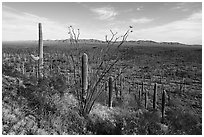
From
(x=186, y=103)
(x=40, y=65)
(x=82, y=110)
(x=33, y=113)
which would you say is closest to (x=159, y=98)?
(x=186, y=103)

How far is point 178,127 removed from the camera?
10812 millimetres

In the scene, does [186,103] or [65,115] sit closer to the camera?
[65,115]

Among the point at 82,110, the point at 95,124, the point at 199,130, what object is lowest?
the point at 199,130

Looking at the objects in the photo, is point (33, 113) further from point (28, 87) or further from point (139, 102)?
point (139, 102)

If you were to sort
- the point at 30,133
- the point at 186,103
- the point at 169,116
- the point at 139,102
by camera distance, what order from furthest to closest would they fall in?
the point at 186,103 → the point at 139,102 → the point at 169,116 → the point at 30,133

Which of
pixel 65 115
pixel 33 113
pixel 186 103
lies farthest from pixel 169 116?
pixel 33 113

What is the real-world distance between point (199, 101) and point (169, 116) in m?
5.54

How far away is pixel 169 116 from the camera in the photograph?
1230cm

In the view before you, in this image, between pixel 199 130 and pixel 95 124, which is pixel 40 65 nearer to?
pixel 95 124

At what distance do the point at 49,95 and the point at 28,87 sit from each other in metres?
0.85

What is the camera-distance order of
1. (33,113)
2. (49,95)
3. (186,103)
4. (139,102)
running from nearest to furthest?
(33,113) → (49,95) → (139,102) → (186,103)

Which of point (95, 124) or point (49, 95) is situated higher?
point (49, 95)

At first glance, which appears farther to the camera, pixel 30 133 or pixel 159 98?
pixel 159 98

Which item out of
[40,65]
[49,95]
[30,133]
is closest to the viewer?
[30,133]
